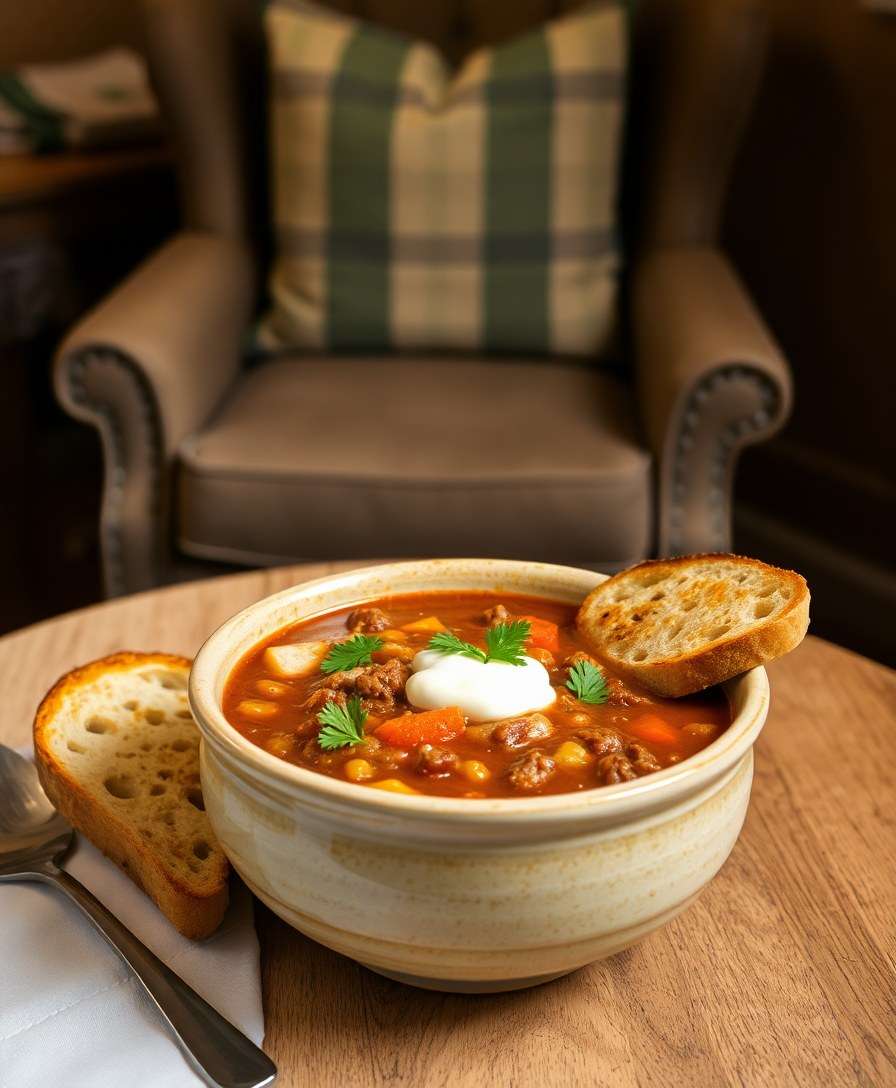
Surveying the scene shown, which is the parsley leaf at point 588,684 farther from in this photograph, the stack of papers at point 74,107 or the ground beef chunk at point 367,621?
the stack of papers at point 74,107

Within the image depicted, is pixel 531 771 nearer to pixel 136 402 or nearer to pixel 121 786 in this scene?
pixel 121 786

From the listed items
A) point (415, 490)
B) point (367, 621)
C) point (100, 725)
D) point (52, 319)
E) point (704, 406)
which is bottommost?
point (52, 319)

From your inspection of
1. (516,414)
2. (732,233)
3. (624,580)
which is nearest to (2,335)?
(516,414)

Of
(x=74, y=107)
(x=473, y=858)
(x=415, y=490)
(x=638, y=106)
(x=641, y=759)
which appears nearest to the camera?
(x=473, y=858)

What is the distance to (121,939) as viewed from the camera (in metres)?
0.89

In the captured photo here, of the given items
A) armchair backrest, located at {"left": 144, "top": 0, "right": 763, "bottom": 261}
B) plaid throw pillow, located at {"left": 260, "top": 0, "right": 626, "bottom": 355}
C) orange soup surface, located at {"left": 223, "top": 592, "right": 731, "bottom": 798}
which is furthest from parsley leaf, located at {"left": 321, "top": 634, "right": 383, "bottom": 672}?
armchair backrest, located at {"left": 144, "top": 0, "right": 763, "bottom": 261}

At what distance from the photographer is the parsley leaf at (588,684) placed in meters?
0.95

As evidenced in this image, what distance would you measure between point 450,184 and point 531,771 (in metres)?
2.12

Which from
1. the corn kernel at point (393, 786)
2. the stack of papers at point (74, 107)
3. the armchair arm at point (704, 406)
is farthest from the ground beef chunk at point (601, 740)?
the stack of papers at point (74, 107)

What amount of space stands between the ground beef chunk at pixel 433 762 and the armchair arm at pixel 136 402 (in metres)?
1.60

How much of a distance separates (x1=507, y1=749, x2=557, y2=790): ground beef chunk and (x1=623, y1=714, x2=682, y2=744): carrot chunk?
0.09 m

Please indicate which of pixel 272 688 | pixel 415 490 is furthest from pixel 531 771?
pixel 415 490

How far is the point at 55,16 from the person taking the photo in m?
4.04

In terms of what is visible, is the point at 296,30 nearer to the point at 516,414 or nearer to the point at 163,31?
the point at 163,31
